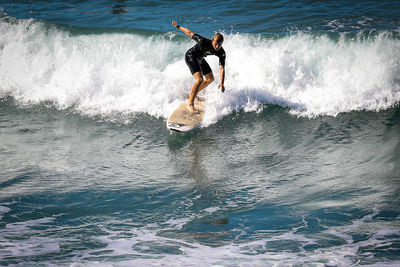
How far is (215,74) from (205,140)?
110 inches

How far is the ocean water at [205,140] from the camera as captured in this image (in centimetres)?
452

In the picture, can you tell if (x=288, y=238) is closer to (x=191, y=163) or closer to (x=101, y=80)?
(x=191, y=163)

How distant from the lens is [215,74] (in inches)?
382

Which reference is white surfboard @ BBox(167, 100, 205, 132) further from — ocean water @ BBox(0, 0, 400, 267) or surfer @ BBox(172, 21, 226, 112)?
surfer @ BBox(172, 21, 226, 112)

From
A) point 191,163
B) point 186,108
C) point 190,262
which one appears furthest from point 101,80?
point 190,262

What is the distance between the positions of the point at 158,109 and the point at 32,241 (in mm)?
4885

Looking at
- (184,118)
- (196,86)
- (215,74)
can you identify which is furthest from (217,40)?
(215,74)

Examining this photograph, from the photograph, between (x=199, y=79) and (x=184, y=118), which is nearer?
(x=199, y=79)

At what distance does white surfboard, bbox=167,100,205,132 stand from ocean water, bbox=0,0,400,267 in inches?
7.1

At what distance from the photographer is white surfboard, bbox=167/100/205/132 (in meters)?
7.64

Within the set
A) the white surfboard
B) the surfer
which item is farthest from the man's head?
the white surfboard

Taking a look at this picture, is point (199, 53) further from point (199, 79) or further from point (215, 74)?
point (215, 74)

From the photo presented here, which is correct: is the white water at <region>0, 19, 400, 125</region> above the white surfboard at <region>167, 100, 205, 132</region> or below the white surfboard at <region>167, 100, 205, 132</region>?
above

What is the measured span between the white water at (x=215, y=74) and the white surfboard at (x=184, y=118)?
0.73 ft
